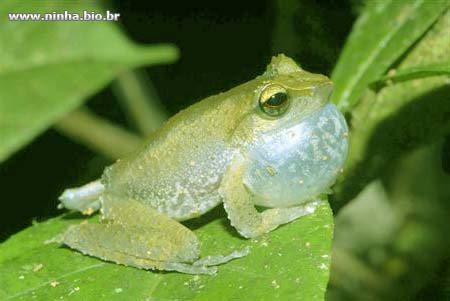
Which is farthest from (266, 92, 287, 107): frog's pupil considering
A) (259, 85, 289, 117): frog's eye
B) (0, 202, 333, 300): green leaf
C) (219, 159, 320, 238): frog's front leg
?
(0, 202, 333, 300): green leaf

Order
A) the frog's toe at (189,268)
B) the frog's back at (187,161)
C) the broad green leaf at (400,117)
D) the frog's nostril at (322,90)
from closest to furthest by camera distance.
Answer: the frog's toe at (189,268), the frog's nostril at (322,90), the frog's back at (187,161), the broad green leaf at (400,117)

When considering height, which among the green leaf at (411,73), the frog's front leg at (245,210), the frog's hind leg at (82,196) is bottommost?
the frog's front leg at (245,210)

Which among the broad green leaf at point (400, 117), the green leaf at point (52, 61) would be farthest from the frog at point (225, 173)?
the green leaf at point (52, 61)

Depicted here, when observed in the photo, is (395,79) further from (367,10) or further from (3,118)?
(3,118)

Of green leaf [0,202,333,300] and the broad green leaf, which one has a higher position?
the broad green leaf

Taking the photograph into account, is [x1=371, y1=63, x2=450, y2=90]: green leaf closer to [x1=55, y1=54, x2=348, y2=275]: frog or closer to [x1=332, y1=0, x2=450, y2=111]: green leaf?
[x1=332, y1=0, x2=450, y2=111]: green leaf

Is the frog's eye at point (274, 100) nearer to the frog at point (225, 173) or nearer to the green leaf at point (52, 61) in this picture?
the frog at point (225, 173)

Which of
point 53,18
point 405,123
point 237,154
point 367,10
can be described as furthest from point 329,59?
point 53,18
